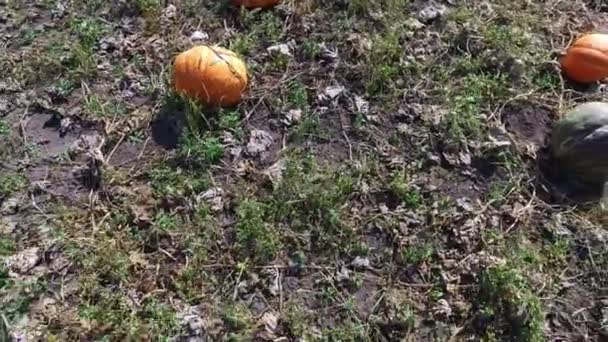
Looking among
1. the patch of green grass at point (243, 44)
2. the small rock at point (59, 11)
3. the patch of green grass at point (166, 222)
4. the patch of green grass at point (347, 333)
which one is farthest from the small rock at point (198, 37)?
the patch of green grass at point (347, 333)

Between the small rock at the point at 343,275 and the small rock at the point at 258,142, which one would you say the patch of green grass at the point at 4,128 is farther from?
the small rock at the point at 343,275

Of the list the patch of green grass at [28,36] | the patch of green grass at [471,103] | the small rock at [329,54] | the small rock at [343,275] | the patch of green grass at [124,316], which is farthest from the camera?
the patch of green grass at [28,36]

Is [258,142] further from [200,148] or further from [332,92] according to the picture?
[332,92]

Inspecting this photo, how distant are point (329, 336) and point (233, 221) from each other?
2.89ft

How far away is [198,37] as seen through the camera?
526cm

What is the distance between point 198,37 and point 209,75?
776 millimetres

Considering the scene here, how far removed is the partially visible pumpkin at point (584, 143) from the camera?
14.1ft

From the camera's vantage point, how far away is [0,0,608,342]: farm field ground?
3945 mm

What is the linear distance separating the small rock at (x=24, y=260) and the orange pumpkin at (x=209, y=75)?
50.9 inches

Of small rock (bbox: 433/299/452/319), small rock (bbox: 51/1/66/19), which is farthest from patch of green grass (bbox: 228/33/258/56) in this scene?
small rock (bbox: 433/299/452/319)

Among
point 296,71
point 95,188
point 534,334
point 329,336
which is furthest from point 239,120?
point 534,334

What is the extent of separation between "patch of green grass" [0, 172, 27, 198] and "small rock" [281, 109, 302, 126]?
1.59 meters

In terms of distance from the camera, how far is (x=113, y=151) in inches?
184

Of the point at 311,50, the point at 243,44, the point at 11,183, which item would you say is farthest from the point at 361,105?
the point at 11,183
